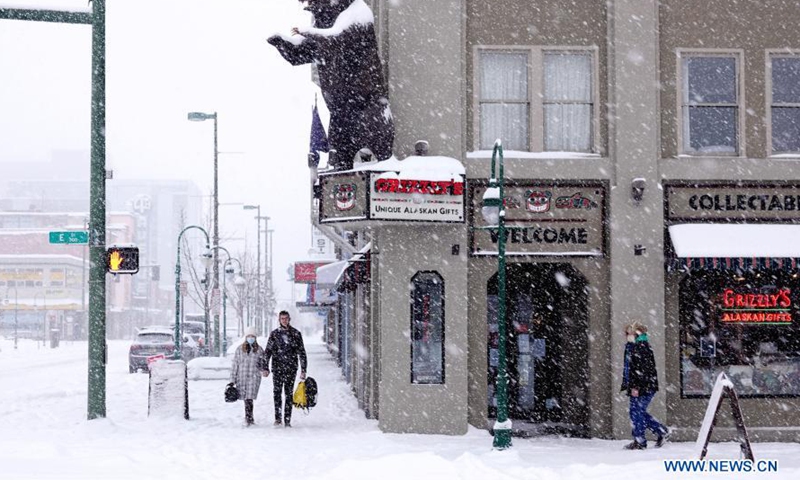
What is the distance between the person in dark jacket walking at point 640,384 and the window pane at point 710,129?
370 cm

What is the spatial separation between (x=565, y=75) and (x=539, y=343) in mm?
4627

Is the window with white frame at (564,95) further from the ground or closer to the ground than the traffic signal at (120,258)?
further from the ground

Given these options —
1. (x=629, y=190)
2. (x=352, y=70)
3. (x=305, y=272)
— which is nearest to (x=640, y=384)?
(x=629, y=190)

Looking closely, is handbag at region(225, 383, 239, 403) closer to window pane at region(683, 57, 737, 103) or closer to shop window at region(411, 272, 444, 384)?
shop window at region(411, 272, 444, 384)

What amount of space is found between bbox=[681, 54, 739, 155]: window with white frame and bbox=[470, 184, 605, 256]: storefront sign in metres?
1.87

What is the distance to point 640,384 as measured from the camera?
13.4 m

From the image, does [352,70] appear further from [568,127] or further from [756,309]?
[756,309]

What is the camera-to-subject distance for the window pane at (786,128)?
15672 mm

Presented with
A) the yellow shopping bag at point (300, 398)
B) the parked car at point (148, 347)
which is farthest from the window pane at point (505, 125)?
the parked car at point (148, 347)

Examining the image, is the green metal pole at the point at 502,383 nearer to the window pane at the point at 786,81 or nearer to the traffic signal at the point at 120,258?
the window pane at the point at 786,81

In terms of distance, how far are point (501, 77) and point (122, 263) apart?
6.81 meters

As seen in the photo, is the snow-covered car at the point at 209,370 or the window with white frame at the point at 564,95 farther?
the snow-covered car at the point at 209,370

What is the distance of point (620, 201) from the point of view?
15.1 meters

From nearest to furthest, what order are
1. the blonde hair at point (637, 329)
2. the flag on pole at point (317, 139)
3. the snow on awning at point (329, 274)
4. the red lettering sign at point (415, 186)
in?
1. the blonde hair at point (637, 329)
2. the red lettering sign at point (415, 186)
3. the flag on pole at point (317, 139)
4. the snow on awning at point (329, 274)
